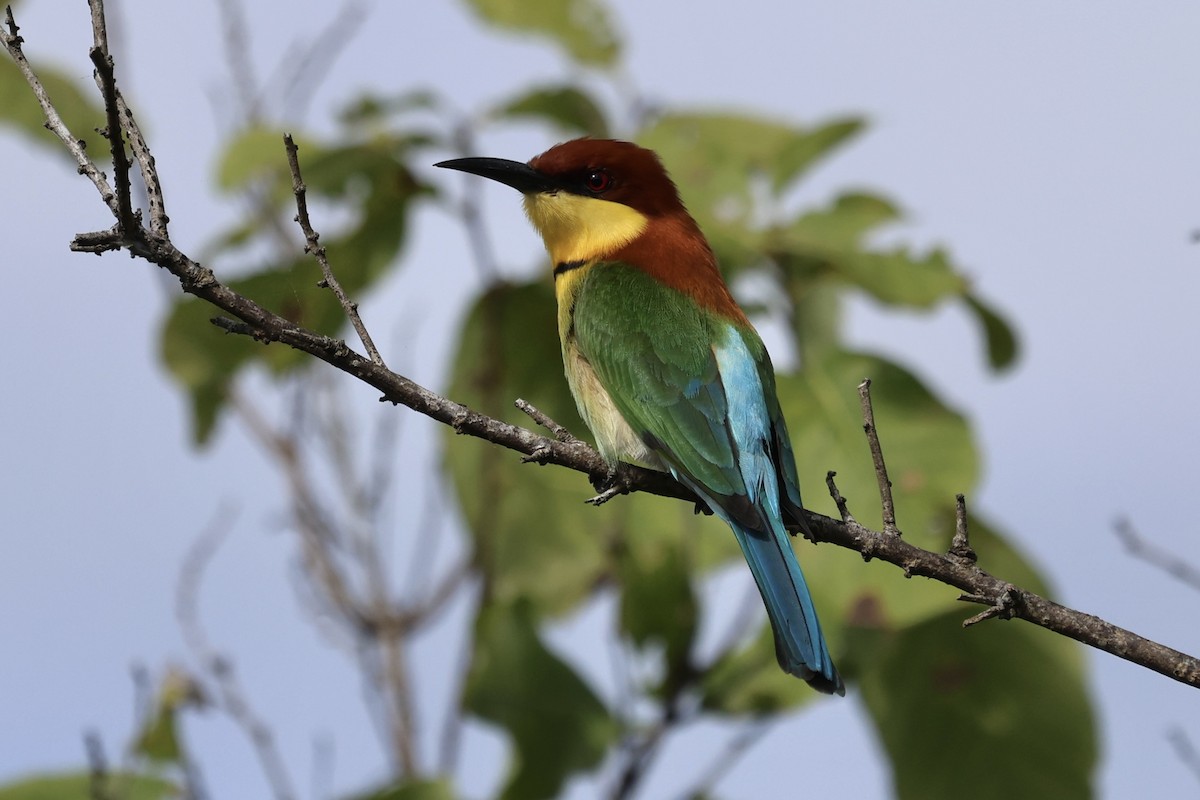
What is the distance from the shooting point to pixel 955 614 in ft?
9.25

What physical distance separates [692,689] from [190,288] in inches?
57.8

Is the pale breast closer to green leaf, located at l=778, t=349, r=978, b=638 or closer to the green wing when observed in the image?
the green wing

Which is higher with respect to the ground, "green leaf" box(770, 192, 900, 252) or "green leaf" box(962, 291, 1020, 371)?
"green leaf" box(770, 192, 900, 252)

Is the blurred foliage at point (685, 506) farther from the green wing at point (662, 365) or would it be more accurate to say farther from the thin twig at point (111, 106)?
the thin twig at point (111, 106)

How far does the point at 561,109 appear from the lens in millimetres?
3352

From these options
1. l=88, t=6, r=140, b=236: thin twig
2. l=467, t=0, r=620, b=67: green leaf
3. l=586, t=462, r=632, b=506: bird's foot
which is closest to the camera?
l=88, t=6, r=140, b=236: thin twig

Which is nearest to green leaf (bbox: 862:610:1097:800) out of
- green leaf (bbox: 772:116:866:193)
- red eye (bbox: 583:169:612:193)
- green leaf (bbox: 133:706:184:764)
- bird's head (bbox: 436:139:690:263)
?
green leaf (bbox: 772:116:866:193)

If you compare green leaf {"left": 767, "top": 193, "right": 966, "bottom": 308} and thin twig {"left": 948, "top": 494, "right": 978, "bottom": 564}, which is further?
green leaf {"left": 767, "top": 193, "right": 966, "bottom": 308}

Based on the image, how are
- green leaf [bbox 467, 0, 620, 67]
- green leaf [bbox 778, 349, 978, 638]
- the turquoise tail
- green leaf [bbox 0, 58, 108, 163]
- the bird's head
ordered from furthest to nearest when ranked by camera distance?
green leaf [bbox 467, 0, 620, 67] < the bird's head < green leaf [bbox 0, 58, 108, 163] < green leaf [bbox 778, 349, 978, 638] < the turquoise tail

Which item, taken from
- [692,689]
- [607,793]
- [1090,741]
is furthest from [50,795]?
[1090,741]

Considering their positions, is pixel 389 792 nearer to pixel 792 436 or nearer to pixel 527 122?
pixel 792 436

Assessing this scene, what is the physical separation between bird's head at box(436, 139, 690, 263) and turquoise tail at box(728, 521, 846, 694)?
1149 millimetres

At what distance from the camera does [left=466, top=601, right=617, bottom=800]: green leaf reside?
2.98 metres

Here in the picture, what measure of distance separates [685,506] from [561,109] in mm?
1047
